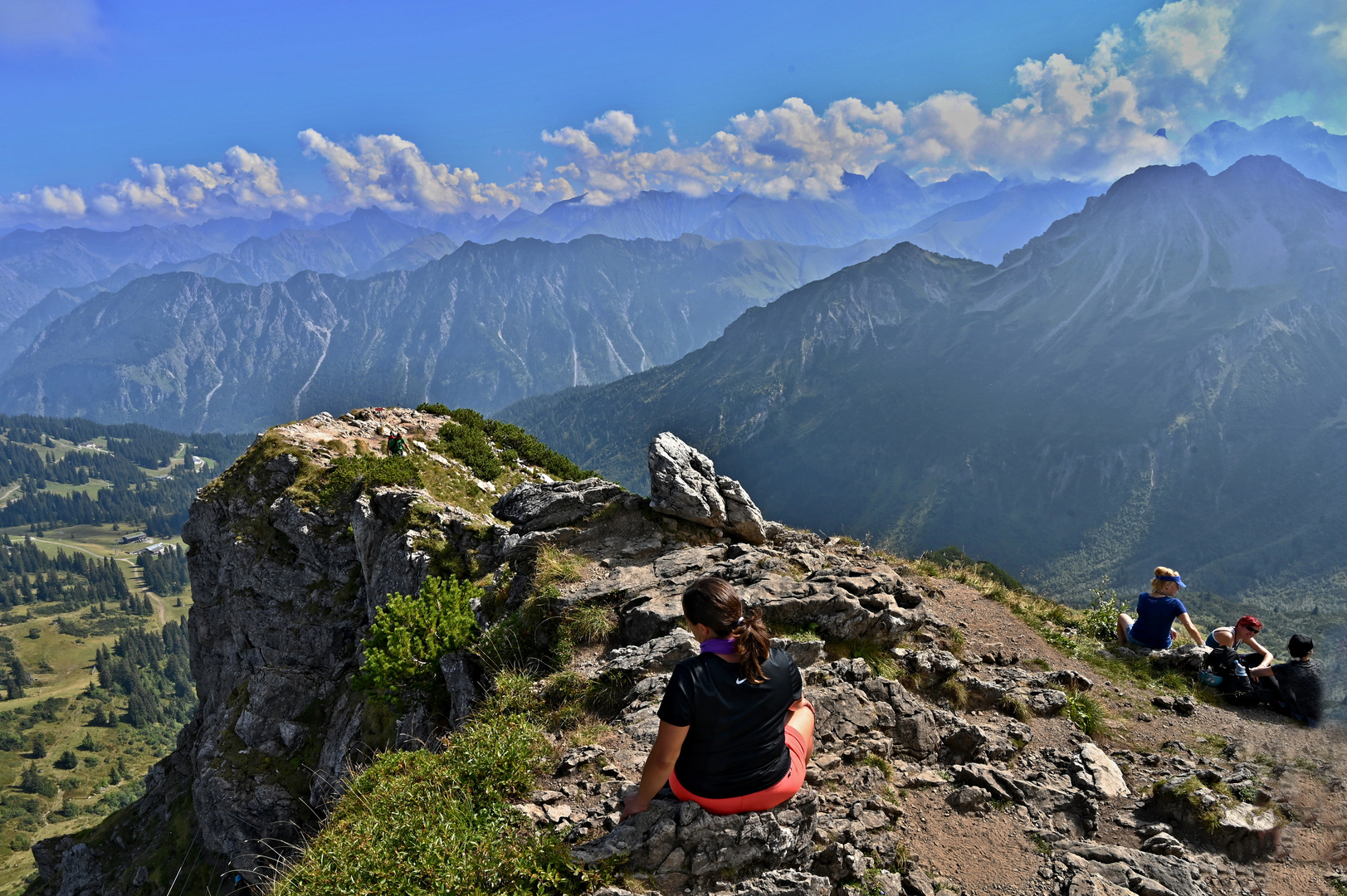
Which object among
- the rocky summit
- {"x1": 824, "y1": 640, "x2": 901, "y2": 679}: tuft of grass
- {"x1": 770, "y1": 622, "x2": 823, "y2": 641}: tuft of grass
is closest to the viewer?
the rocky summit

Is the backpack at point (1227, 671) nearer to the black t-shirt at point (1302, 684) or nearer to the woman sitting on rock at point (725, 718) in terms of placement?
the black t-shirt at point (1302, 684)

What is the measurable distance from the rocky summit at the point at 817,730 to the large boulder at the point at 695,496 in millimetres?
72

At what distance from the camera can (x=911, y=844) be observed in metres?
7.81

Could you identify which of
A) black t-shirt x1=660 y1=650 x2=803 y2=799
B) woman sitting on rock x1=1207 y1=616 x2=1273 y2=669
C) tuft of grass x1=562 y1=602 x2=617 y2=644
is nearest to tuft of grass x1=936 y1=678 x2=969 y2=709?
woman sitting on rock x1=1207 y1=616 x2=1273 y2=669

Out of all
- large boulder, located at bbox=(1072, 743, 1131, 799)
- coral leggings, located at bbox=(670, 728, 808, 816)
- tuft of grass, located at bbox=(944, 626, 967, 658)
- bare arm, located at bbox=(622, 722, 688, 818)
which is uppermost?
bare arm, located at bbox=(622, 722, 688, 818)

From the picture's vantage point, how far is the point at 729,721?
19.9 ft

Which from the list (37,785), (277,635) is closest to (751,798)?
(277,635)

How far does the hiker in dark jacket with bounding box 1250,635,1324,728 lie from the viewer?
10883mm

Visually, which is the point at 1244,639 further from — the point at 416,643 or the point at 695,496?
the point at 416,643

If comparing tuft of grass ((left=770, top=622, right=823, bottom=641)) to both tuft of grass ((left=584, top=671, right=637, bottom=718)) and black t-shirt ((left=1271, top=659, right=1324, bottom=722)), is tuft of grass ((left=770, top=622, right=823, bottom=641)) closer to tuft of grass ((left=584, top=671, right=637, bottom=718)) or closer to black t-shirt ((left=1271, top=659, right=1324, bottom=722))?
tuft of grass ((left=584, top=671, right=637, bottom=718))

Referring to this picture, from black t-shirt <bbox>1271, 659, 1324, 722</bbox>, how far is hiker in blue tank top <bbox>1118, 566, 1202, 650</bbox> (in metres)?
2.21

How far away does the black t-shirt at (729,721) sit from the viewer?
233 inches

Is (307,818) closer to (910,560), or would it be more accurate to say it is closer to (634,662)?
(634,662)

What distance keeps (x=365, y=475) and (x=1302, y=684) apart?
31.3m
